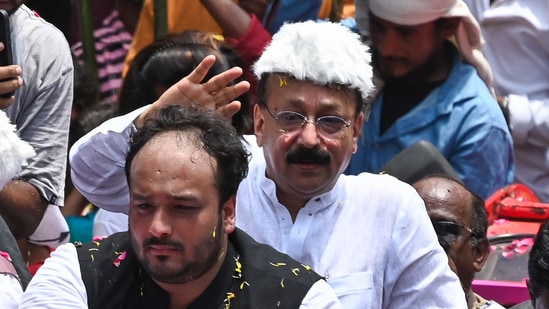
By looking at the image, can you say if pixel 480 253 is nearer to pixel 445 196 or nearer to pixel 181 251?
pixel 445 196

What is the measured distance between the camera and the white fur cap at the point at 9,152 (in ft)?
11.5

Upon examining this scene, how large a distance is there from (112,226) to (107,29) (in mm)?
1720

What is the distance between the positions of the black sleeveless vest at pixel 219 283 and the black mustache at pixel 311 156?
0.41m

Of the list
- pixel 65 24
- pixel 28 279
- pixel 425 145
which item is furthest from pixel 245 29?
pixel 28 279

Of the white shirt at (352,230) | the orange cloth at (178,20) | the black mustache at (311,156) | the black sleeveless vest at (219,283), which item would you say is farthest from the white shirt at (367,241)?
the orange cloth at (178,20)

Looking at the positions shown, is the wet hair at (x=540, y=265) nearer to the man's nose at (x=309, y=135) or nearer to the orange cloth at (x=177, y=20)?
the man's nose at (x=309, y=135)

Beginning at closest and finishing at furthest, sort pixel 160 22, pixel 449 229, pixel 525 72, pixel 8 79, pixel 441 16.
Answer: pixel 8 79 → pixel 449 229 → pixel 160 22 → pixel 441 16 → pixel 525 72

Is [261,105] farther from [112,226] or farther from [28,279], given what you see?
[112,226]

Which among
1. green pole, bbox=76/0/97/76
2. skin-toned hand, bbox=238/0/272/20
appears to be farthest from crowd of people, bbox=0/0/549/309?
green pole, bbox=76/0/97/76

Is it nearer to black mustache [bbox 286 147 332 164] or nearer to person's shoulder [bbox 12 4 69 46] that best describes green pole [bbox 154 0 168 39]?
person's shoulder [bbox 12 4 69 46]

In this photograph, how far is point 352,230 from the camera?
377 cm

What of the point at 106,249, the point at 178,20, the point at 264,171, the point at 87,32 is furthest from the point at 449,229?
the point at 87,32

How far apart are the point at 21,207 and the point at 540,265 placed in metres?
1.53

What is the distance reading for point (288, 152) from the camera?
3742 millimetres
